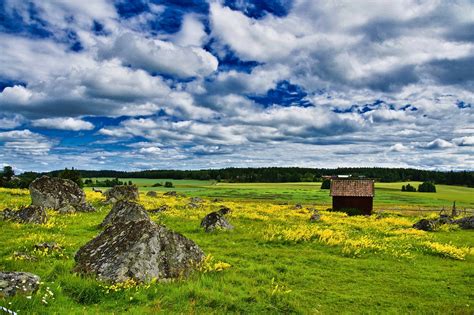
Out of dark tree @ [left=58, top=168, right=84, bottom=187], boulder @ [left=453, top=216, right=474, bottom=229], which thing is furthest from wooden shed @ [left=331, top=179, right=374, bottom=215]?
dark tree @ [left=58, top=168, right=84, bottom=187]

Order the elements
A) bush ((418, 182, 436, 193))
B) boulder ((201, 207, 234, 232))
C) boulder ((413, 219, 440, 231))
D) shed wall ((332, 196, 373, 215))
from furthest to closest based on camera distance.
Result: bush ((418, 182, 436, 193)), shed wall ((332, 196, 373, 215)), boulder ((413, 219, 440, 231)), boulder ((201, 207, 234, 232))

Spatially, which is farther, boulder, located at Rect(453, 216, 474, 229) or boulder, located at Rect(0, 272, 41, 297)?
boulder, located at Rect(453, 216, 474, 229)

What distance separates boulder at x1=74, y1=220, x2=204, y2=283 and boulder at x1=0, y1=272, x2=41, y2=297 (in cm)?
246

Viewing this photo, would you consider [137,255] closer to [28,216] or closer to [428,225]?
[28,216]

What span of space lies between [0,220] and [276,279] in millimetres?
19693

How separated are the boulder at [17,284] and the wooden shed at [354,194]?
55.4m

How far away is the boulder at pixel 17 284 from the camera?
28.9 ft

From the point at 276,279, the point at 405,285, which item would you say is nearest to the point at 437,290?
the point at 405,285

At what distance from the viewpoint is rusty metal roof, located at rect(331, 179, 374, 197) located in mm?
61062

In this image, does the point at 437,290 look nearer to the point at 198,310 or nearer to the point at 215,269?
the point at 215,269

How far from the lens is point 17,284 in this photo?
9.13m

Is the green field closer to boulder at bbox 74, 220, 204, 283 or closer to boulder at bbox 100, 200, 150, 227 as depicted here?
boulder at bbox 100, 200, 150, 227

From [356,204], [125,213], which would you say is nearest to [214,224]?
[125,213]

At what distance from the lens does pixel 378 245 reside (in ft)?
72.3
